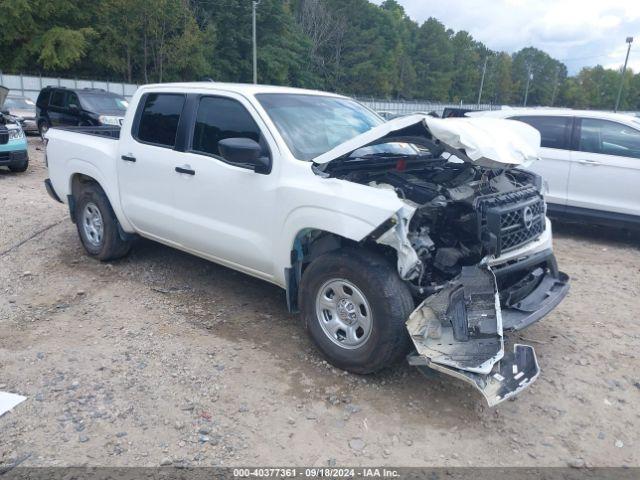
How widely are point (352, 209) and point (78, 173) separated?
386 cm

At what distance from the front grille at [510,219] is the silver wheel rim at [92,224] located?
410 centimetres

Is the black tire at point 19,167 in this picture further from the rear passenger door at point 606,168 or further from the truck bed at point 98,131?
the rear passenger door at point 606,168

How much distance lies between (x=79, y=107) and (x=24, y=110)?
4.89m

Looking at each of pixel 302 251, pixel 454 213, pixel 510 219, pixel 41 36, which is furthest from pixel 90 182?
pixel 41 36

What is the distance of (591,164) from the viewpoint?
737 centimetres

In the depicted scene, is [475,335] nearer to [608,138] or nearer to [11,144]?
[608,138]

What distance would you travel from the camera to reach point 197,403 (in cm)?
352

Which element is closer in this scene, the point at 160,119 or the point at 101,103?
the point at 160,119

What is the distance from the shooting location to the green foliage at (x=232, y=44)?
3756 centimetres

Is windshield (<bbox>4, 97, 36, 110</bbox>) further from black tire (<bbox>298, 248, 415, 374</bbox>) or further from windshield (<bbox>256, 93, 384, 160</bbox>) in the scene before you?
black tire (<bbox>298, 248, 415, 374</bbox>)

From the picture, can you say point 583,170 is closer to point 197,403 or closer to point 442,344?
point 442,344

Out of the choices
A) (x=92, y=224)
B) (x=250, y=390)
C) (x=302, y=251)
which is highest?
(x=302, y=251)

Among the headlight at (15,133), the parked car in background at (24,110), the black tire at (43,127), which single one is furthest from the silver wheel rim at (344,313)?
the parked car in background at (24,110)

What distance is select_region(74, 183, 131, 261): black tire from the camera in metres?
5.80
